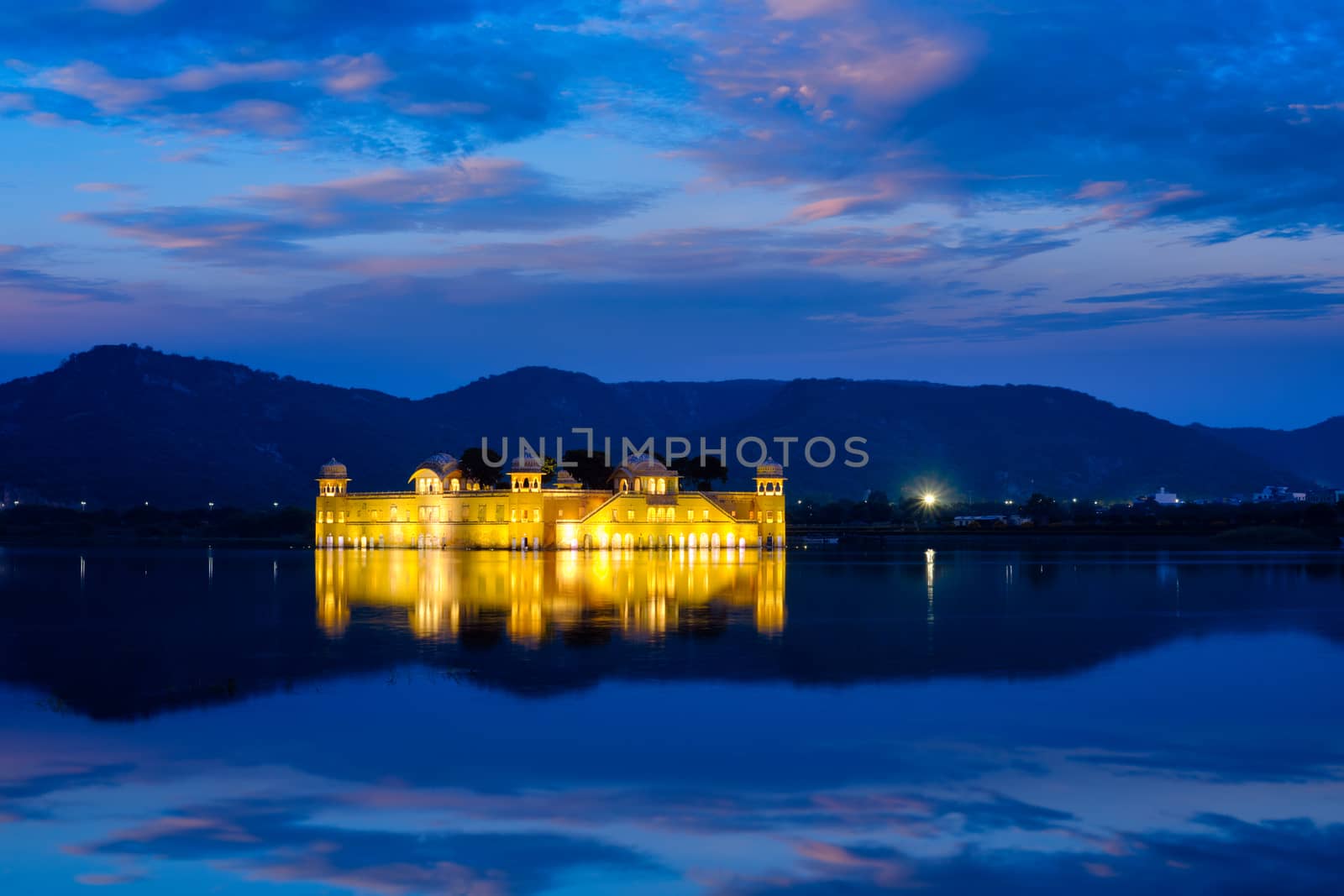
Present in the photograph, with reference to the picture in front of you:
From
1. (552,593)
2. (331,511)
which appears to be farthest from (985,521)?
(552,593)

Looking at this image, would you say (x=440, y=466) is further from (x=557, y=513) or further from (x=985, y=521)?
(x=985, y=521)

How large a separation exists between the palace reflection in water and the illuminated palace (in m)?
16.0

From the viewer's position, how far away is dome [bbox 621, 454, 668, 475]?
9406cm

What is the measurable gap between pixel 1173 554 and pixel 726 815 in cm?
7286

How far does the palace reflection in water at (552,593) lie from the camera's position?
32312 millimetres

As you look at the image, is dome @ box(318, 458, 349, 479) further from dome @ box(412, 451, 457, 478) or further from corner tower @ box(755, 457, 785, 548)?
corner tower @ box(755, 457, 785, 548)

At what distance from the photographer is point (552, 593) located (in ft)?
142

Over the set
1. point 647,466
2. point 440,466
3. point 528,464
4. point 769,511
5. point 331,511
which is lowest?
point 769,511

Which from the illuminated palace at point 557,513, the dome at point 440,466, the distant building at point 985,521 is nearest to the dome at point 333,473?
the illuminated palace at point 557,513

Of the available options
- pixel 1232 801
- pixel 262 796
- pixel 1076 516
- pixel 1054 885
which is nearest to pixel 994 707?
pixel 1232 801

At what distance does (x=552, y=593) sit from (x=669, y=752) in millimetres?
26868

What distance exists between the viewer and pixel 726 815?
13.5m

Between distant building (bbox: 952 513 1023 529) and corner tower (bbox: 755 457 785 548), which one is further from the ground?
corner tower (bbox: 755 457 785 548)

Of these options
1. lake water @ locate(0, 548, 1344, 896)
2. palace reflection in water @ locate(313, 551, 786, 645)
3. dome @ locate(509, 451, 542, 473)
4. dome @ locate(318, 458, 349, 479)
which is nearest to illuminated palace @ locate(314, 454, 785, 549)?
dome @ locate(509, 451, 542, 473)
